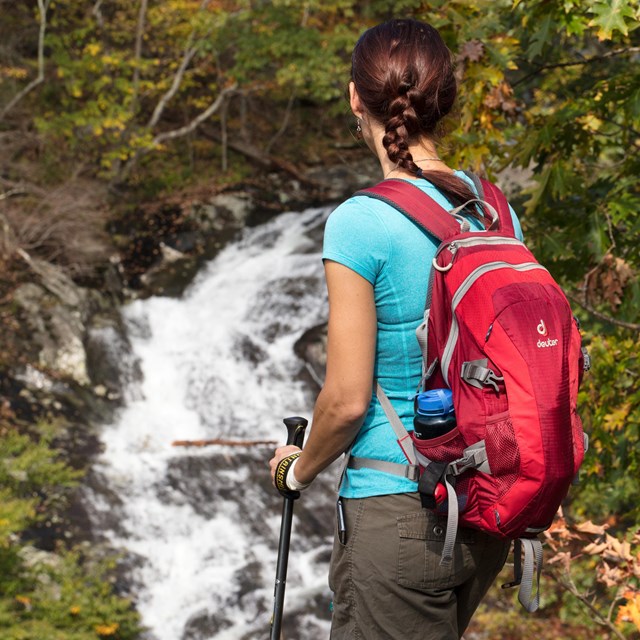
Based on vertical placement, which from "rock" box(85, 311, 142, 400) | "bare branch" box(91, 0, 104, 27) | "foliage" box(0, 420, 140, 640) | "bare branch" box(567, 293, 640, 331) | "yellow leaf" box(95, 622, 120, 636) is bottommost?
"yellow leaf" box(95, 622, 120, 636)

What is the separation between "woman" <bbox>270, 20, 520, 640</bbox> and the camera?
5.50ft

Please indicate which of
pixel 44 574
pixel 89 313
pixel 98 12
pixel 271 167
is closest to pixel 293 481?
pixel 44 574

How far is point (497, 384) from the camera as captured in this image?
1.58 meters

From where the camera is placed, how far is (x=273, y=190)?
Answer: 1576cm

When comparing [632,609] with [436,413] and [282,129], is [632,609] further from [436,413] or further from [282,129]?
[282,129]

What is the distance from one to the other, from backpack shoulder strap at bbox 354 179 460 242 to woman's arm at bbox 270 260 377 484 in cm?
18

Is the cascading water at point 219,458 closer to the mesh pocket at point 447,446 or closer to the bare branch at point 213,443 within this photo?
the bare branch at point 213,443

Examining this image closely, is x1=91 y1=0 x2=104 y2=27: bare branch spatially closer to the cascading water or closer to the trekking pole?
the cascading water

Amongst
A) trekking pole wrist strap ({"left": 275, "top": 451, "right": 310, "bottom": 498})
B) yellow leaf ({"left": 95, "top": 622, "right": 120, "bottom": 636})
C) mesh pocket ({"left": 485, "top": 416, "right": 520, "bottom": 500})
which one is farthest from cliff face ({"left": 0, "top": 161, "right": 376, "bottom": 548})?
mesh pocket ({"left": 485, "top": 416, "right": 520, "bottom": 500})

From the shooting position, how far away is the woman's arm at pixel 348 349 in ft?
5.46

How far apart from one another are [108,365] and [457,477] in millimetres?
9965

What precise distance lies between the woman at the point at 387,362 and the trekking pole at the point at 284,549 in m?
0.31

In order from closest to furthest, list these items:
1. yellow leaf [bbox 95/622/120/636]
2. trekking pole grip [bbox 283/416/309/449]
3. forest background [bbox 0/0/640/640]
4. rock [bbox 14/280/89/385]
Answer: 1. trekking pole grip [bbox 283/416/309/449]
2. forest background [bbox 0/0/640/640]
3. yellow leaf [bbox 95/622/120/636]
4. rock [bbox 14/280/89/385]

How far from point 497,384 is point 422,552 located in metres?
0.41
